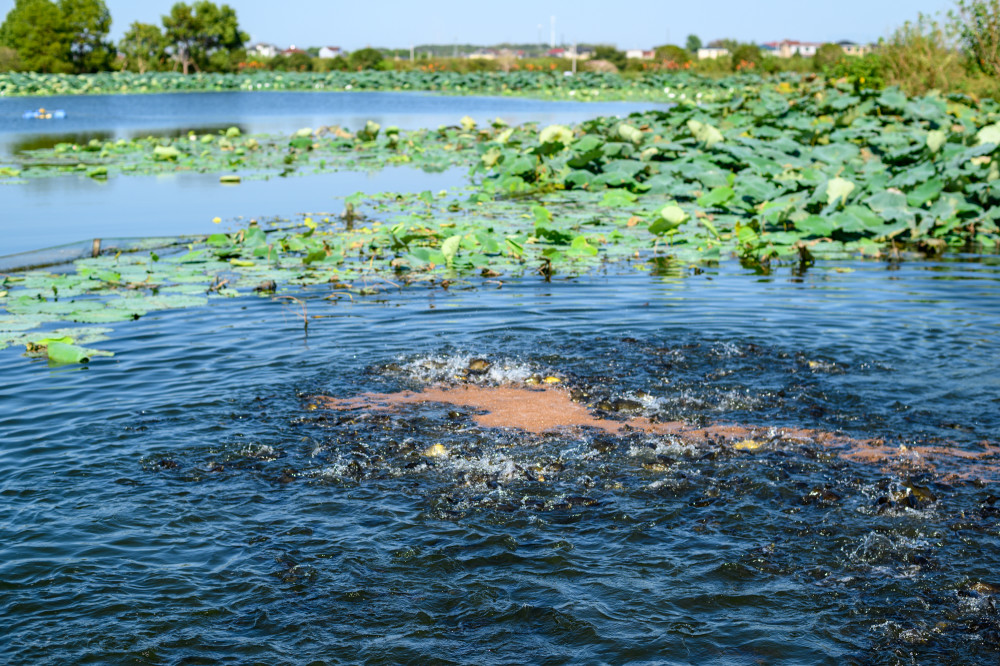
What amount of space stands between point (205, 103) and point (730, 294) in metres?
49.8

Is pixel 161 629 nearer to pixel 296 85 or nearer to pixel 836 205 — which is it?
pixel 836 205

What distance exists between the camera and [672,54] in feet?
265

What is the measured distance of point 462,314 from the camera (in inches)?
361

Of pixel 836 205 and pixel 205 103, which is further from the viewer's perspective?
pixel 205 103

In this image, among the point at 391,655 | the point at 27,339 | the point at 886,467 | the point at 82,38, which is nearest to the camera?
the point at 391,655

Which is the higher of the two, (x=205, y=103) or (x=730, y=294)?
(x=205, y=103)

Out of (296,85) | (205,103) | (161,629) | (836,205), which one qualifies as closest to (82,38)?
(296,85)

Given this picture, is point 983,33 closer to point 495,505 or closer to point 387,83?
point 495,505

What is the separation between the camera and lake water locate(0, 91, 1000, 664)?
402cm

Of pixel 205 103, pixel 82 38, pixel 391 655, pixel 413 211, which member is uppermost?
pixel 82 38

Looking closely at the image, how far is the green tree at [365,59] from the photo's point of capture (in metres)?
85.9

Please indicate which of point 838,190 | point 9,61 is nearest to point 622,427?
point 838,190

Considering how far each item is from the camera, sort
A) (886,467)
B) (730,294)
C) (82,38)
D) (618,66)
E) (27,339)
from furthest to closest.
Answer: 1. (618,66)
2. (82,38)
3. (730,294)
4. (27,339)
5. (886,467)

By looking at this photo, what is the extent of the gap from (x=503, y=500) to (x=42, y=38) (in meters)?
78.1
